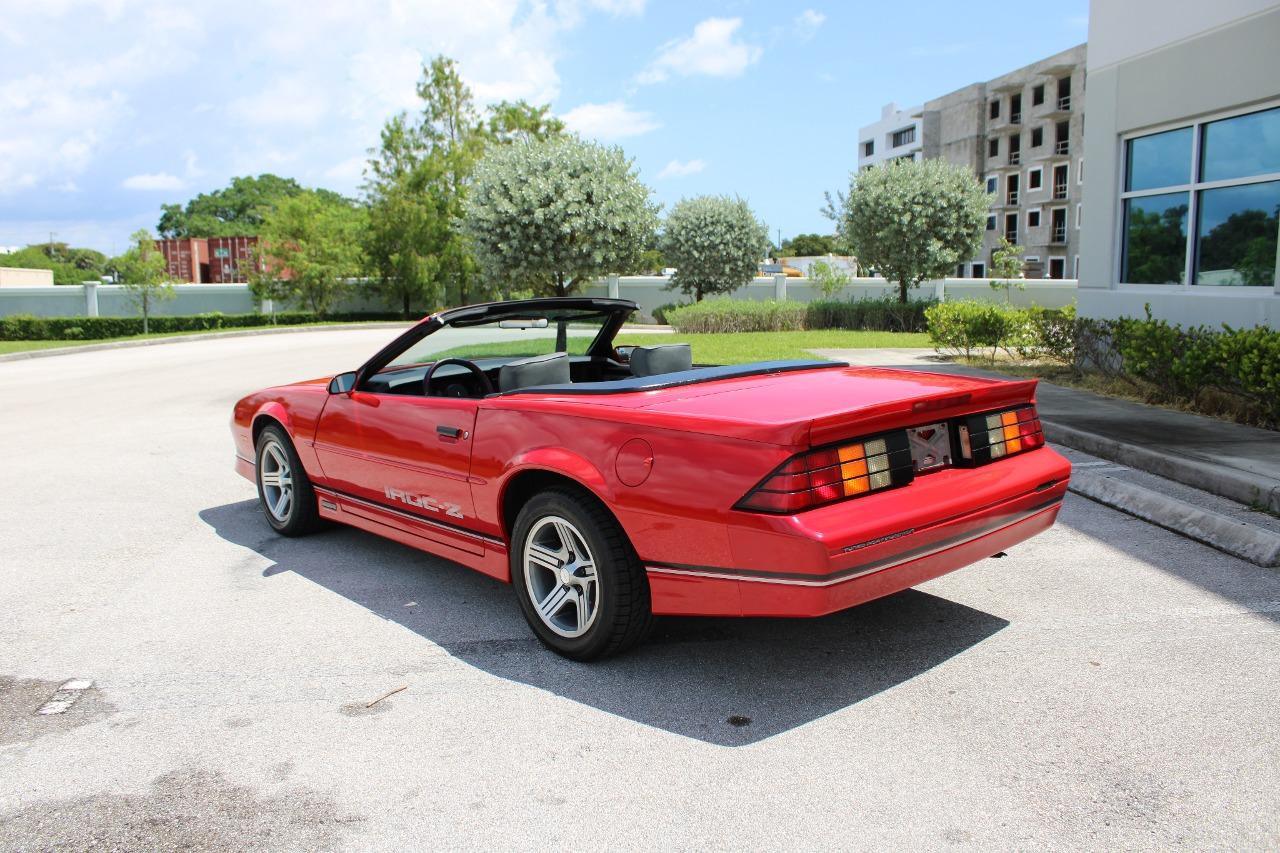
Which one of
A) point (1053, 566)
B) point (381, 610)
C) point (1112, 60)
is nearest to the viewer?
point (381, 610)

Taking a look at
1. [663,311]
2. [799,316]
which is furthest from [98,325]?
[799,316]

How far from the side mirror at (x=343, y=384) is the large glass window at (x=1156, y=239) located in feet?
32.6

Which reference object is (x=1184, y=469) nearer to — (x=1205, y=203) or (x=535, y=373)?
(x=535, y=373)

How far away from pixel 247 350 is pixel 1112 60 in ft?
64.3

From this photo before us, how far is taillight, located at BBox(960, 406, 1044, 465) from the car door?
208 cm

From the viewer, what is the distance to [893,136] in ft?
291

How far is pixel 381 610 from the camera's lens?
14.9 feet

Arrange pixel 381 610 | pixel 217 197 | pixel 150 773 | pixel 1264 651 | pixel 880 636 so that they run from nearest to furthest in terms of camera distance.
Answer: pixel 150 773, pixel 1264 651, pixel 880 636, pixel 381 610, pixel 217 197

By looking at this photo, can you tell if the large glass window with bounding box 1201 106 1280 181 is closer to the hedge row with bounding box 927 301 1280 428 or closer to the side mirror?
the hedge row with bounding box 927 301 1280 428

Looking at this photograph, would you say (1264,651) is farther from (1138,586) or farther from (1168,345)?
(1168,345)

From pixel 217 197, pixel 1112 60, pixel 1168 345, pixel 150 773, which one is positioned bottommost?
pixel 150 773

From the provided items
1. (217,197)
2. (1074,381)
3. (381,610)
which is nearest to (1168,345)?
(1074,381)

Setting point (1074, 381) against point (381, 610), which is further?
point (1074, 381)

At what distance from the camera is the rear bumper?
3.15 meters
